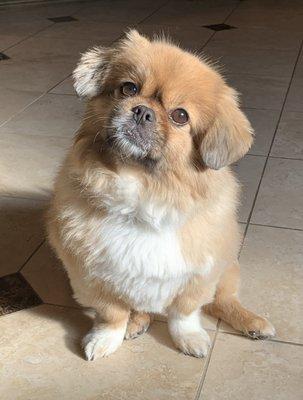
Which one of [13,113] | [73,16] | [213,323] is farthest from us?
[73,16]

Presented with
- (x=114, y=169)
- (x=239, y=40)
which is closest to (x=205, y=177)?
(x=114, y=169)

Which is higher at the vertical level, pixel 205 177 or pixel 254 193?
pixel 205 177

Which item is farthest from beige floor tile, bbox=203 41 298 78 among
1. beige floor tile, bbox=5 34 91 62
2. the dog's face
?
the dog's face

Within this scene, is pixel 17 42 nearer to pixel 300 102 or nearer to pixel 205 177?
pixel 300 102

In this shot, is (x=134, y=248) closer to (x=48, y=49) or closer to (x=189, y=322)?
(x=189, y=322)

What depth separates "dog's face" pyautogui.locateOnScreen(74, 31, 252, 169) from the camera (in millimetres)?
1073

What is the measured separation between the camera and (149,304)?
4.17ft

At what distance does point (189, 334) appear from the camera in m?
1.34

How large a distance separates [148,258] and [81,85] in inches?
14.9

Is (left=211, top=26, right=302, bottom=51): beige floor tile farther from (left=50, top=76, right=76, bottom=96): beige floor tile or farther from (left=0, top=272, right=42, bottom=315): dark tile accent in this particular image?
(left=0, top=272, right=42, bottom=315): dark tile accent

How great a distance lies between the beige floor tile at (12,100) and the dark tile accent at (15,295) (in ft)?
3.56

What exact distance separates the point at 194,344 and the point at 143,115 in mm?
569

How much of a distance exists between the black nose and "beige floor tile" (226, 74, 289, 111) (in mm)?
1633

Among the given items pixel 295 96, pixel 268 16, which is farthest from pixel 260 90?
pixel 268 16
